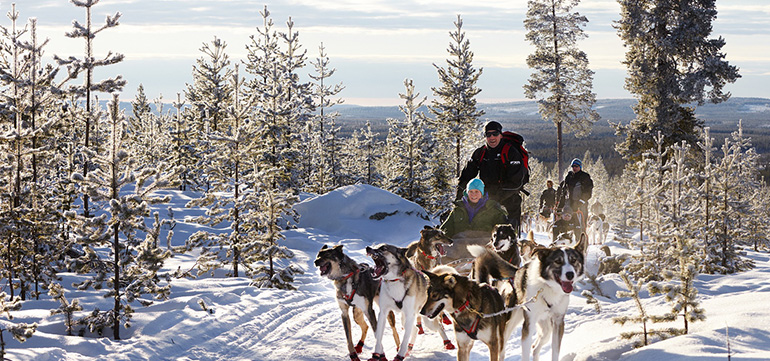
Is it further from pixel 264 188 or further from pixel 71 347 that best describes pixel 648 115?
pixel 71 347

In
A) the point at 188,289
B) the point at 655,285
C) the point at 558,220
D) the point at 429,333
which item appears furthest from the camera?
the point at 558,220

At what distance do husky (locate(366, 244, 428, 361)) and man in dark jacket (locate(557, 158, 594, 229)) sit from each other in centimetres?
876

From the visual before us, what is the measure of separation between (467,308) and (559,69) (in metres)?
32.3

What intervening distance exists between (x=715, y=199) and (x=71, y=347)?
16.3 meters

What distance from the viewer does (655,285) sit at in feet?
18.6

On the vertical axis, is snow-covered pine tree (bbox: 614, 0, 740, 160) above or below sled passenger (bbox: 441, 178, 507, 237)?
above

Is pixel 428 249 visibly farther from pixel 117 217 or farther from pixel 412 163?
pixel 412 163

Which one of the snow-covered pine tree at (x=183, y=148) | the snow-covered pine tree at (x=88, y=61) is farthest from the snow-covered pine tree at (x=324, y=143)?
the snow-covered pine tree at (x=88, y=61)

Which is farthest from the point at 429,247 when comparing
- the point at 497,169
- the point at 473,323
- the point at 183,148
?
the point at 183,148

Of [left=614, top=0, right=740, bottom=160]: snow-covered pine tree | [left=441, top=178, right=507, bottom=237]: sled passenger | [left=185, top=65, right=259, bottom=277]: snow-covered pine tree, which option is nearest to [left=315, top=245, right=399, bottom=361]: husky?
[left=441, top=178, right=507, bottom=237]: sled passenger

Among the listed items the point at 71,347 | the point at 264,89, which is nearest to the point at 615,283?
the point at 71,347

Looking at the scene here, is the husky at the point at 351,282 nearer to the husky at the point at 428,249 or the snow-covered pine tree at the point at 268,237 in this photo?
the husky at the point at 428,249

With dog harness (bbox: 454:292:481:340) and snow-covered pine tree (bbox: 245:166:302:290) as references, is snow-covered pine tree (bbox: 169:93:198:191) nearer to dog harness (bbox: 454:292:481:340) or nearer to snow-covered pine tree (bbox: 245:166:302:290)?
snow-covered pine tree (bbox: 245:166:302:290)

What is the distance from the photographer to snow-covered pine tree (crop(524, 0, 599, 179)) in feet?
113
